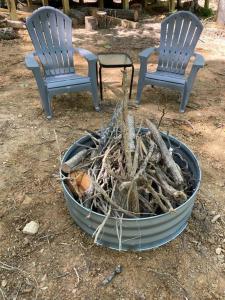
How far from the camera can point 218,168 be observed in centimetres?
324

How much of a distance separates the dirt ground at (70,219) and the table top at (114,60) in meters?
0.57

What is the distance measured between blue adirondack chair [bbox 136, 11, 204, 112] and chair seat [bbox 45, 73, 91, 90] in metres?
0.77

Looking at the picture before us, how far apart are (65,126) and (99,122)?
0.43 metres

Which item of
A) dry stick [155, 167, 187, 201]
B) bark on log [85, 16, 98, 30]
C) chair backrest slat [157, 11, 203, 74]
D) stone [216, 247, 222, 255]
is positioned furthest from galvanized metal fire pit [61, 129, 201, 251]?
bark on log [85, 16, 98, 30]

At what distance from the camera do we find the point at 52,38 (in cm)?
409

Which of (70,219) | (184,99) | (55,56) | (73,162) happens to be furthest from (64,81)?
(70,219)

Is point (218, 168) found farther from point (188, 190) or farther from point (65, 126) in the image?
point (65, 126)

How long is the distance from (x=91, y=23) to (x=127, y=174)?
5.67 meters

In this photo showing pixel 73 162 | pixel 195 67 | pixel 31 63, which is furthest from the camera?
pixel 195 67

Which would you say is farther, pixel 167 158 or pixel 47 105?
pixel 47 105

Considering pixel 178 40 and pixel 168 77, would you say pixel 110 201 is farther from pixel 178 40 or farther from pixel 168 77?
pixel 178 40

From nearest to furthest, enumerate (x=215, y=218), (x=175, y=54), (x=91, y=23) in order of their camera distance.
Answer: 1. (x=215, y=218)
2. (x=175, y=54)
3. (x=91, y=23)

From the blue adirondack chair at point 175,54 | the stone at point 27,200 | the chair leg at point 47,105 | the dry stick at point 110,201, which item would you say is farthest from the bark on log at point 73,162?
the blue adirondack chair at point 175,54

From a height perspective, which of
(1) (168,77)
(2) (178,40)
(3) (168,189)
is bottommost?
(3) (168,189)
